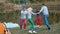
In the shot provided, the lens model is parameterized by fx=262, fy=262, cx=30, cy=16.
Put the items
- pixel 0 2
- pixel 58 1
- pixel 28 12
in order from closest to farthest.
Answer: pixel 28 12
pixel 0 2
pixel 58 1

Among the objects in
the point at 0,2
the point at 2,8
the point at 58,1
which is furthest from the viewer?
the point at 58,1

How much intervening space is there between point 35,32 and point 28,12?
0.95 m

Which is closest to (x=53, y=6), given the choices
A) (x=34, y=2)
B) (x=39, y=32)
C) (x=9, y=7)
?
(x=34, y=2)

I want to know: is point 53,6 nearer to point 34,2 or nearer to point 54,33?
point 34,2

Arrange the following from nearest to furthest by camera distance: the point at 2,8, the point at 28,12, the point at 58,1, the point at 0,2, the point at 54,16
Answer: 1. the point at 28,12
2. the point at 54,16
3. the point at 2,8
4. the point at 0,2
5. the point at 58,1

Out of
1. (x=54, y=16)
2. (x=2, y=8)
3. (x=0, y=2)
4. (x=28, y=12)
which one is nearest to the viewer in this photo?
(x=28, y=12)

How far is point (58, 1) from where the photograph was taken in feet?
98.4

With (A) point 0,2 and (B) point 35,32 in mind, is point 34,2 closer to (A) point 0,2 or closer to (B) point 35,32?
(A) point 0,2

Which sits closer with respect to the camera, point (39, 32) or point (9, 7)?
point (39, 32)

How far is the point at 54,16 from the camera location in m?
22.6

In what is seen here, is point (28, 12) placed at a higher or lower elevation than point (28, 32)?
higher

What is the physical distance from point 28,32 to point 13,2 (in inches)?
655

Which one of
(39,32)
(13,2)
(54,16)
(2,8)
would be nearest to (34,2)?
(13,2)

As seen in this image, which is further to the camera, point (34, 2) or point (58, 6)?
point (34, 2)
